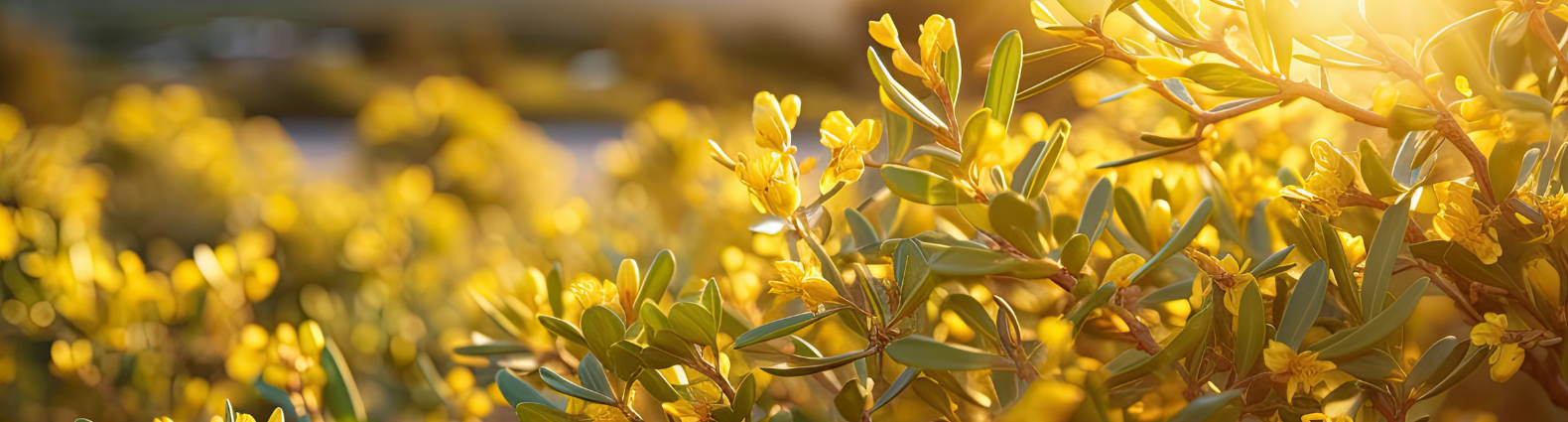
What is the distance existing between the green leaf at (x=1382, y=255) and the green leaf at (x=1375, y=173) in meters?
0.02

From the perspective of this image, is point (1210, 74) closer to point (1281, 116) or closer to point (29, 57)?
point (1281, 116)

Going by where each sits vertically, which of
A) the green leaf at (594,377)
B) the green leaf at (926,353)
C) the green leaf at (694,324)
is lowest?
the green leaf at (594,377)

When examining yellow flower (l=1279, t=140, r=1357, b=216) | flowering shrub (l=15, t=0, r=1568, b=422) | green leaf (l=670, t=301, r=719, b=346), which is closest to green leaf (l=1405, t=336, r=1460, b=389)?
flowering shrub (l=15, t=0, r=1568, b=422)

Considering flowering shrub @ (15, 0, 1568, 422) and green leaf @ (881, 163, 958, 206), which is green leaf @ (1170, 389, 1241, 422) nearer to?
flowering shrub @ (15, 0, 1568, 422)

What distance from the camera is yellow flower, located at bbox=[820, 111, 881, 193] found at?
0.50 meters

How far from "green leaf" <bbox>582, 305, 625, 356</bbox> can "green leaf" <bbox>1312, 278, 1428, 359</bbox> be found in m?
0.41

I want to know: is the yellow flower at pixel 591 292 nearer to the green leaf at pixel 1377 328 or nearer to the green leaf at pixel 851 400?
the green leaf at pixel 851 400

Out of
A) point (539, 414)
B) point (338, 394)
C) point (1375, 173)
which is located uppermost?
point (1375, 173)

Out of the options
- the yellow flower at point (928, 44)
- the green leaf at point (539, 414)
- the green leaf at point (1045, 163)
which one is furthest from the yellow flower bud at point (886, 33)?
the green leaf at point (539, 414)

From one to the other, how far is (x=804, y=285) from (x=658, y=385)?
0.11 m

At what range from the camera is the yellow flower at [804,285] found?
1.60 ft

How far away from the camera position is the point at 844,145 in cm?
50

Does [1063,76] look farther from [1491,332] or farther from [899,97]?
[1491,332]

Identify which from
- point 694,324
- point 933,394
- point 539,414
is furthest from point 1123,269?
point 539,414
